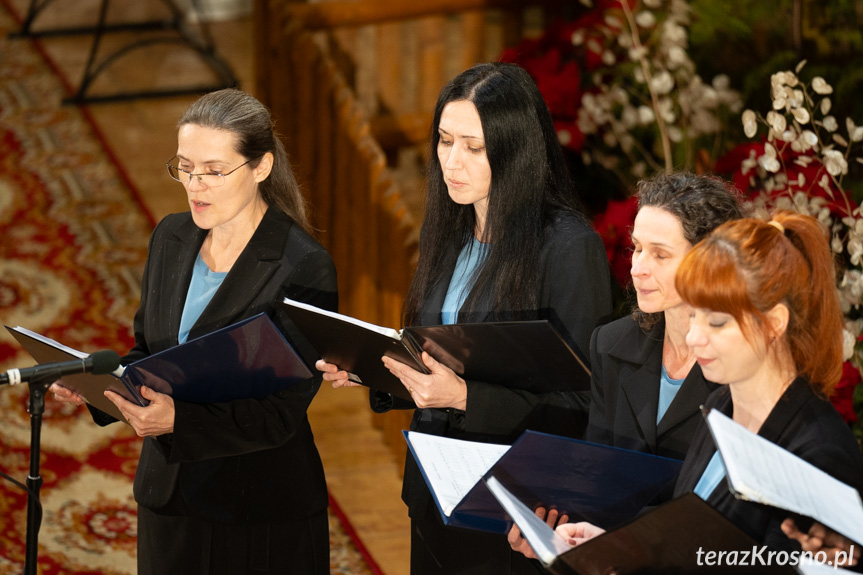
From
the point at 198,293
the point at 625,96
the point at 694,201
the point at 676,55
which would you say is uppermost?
the point at 676,55

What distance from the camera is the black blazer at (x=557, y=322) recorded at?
7.20 ft

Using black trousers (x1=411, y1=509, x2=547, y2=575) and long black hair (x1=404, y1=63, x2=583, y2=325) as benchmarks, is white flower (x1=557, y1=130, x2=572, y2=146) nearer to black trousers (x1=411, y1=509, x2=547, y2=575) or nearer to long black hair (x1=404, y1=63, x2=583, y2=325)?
long black hair (x1=404, y1=63, x2=583, y2=325)

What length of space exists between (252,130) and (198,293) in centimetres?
36

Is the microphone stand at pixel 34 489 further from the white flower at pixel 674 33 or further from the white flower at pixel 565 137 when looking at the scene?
the white flower at pixel 565 137

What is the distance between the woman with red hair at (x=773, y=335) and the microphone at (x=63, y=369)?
0.94 metres

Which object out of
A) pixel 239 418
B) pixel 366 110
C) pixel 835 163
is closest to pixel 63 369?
pixel 239 418

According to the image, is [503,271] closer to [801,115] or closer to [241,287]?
[241,287]

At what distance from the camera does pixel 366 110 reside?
19.5 feet

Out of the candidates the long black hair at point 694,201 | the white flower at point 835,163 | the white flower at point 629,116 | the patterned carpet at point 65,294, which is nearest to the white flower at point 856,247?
the white flower at point 835,163

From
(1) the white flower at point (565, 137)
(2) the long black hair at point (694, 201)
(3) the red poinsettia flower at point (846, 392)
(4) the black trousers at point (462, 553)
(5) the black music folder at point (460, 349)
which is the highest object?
(1) the white flower at point (565, 137)

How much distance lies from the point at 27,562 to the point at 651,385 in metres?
1.09

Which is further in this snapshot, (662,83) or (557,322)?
(662,83)

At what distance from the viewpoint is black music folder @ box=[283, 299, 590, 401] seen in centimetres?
202

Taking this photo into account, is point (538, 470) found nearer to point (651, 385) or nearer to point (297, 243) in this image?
point (651, 385)
